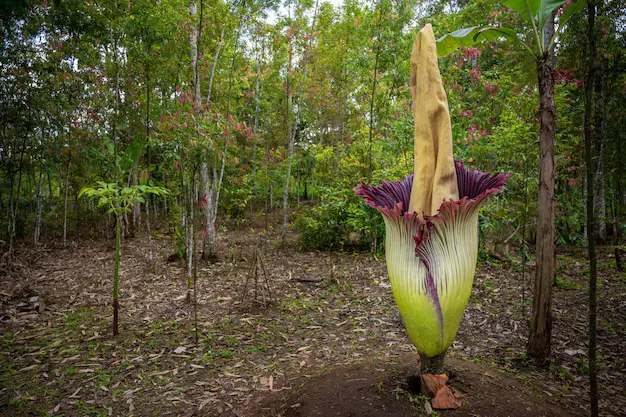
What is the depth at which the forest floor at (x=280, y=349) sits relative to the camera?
2.20m

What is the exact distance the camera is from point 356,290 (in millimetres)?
5410

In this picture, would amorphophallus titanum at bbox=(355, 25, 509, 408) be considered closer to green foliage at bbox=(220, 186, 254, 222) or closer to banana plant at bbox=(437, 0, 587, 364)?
banana plant at bbox=(437, 0, 587, 364)

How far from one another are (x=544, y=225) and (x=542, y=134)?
2.31 ft

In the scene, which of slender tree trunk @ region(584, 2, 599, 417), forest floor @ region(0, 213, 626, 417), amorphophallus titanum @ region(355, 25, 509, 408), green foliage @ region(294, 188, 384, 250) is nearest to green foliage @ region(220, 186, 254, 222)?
green foliage @ region(294, 188, 384, 250)

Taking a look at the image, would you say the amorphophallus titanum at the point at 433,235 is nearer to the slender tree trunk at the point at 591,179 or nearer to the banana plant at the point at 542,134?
the slender tree trunk at the point at 591,179

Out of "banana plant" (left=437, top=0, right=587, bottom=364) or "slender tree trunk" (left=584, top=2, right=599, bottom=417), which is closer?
"slender tree trunk" (left=584, top=2, right=599, bottom=417)

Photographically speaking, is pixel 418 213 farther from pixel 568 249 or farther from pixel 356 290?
pixel 568 249

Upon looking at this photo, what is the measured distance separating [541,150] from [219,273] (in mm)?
5590

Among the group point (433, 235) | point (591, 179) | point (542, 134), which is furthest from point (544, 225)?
point (433, 235)

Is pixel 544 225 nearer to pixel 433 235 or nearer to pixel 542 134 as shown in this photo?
pixel 542 134

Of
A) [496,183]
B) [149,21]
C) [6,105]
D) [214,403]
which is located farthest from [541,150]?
[6,105]

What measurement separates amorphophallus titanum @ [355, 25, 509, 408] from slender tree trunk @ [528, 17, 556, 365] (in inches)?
45.9

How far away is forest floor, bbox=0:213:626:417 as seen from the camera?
220 cm

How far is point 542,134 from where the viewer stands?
256 centimetres
